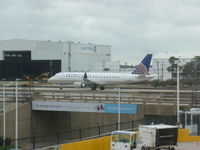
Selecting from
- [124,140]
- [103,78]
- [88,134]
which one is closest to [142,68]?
[103,78]

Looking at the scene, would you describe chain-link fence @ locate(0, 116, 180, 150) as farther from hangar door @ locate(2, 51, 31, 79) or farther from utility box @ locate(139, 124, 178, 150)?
hangar door @ locate(2, 51, 31, 79)

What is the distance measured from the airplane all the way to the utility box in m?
31.9

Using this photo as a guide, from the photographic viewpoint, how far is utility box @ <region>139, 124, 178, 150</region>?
19703 millimetres

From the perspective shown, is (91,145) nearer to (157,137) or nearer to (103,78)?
(157,137)

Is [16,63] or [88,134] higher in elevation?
[16,63]

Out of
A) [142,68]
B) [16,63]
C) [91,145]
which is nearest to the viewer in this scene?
[91,145]

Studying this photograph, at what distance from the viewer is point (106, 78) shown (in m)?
54.5

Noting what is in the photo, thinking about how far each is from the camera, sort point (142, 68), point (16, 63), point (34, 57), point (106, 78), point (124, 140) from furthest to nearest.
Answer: point (16, 63) < point (34, 57) < point (106, 78) < point (142, 68) < point (124, 140)

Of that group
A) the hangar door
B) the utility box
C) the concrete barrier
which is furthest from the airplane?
the hangar door

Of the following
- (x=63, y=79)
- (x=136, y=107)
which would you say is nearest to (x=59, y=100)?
(x=136, y=107)

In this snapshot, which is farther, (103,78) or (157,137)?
(103,78)

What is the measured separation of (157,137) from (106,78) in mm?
34925

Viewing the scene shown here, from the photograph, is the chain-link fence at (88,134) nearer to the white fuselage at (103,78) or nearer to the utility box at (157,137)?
the utility box at (157,137)

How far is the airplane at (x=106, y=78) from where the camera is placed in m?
53.0
